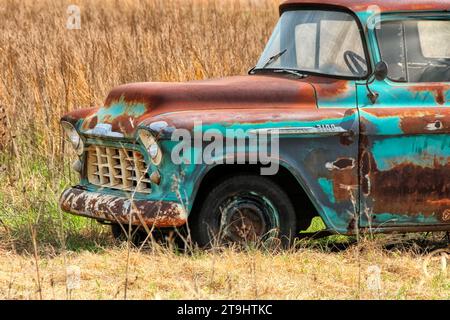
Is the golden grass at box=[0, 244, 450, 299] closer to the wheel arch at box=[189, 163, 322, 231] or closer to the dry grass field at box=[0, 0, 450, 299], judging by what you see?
the dry grass field at box=[0, 0, 450, 299]

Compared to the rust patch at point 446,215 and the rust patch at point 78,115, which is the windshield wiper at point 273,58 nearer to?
the rust patch at point 78,115

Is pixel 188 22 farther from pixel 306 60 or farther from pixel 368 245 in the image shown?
pixel 368 245

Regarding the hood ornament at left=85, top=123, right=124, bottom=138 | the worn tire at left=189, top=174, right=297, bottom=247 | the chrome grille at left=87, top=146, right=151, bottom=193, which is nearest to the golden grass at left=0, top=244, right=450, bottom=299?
the worn tire at left=189, top=174, right=297, bottom=247

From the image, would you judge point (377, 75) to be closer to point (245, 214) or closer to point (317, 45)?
point (317, 45)

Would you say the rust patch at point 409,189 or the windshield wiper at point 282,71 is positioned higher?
the windshield wiper at point 282,71

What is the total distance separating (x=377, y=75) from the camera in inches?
281

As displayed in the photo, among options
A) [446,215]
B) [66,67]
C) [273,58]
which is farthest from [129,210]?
[66,67]

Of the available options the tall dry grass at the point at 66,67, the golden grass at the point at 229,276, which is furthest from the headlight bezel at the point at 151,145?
the tall dry grass at the point at 66,67

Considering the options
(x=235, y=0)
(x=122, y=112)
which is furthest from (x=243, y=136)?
(x=235, y=0)

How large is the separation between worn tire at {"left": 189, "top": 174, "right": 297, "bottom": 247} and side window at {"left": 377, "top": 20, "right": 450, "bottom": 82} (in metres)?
1.05

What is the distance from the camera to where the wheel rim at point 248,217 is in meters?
6.91

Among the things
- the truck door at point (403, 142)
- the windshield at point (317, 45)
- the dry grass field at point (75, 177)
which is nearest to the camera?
the dry grass field at point (75, 177)
